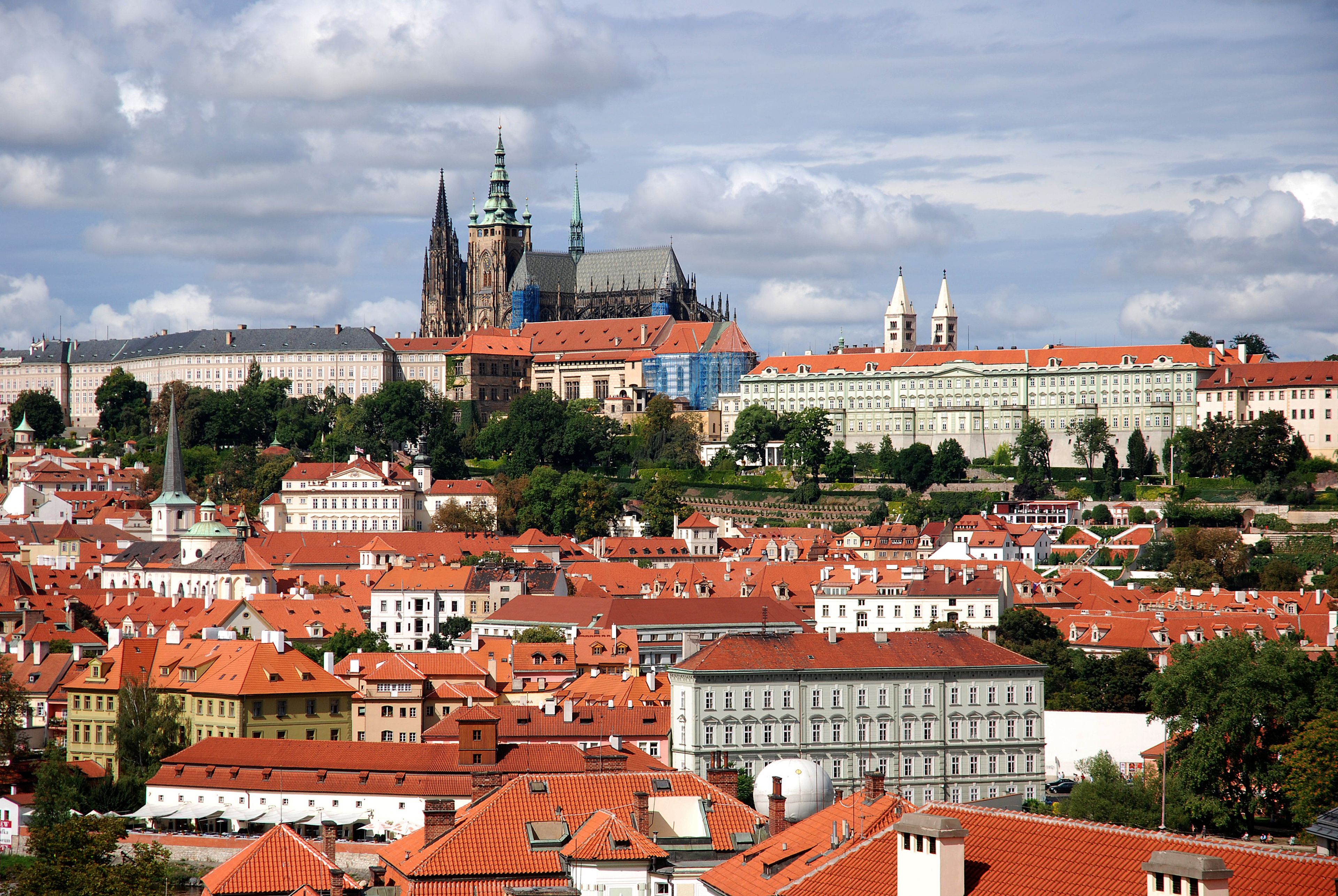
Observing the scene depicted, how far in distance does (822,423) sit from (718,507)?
12.0m

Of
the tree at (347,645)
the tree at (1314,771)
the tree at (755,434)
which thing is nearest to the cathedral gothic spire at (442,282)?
the tree at (755,434)

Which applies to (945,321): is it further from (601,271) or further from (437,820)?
(437,820)

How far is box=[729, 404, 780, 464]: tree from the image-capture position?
5714 inches

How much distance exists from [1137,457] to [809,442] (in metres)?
21.4

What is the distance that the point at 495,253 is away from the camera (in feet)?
606

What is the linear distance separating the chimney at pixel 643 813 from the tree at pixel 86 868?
847 cm

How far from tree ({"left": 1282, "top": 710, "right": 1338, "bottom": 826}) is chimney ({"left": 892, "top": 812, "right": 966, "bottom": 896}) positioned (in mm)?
24334

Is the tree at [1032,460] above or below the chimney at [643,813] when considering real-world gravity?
above

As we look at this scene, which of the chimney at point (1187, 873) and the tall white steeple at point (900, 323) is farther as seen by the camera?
the tall white steeple at point (900, 323)

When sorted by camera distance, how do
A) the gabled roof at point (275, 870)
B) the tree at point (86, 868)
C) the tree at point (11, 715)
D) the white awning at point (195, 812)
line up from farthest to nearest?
the tree at point (11, 715), the white awning at point (195, 812), the tree at point (86, 868), the gabled roof at point (275, 870)

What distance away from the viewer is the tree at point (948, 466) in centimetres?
13412

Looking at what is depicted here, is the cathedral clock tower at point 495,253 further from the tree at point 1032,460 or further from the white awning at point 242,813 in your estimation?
the white awning at point 242,813

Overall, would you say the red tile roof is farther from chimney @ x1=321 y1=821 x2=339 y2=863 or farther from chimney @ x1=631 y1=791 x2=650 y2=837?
chimney @ x1=631 y1=791 x2=650 y2=837

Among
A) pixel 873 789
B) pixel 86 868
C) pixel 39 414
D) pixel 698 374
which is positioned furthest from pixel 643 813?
pixel 39 414
